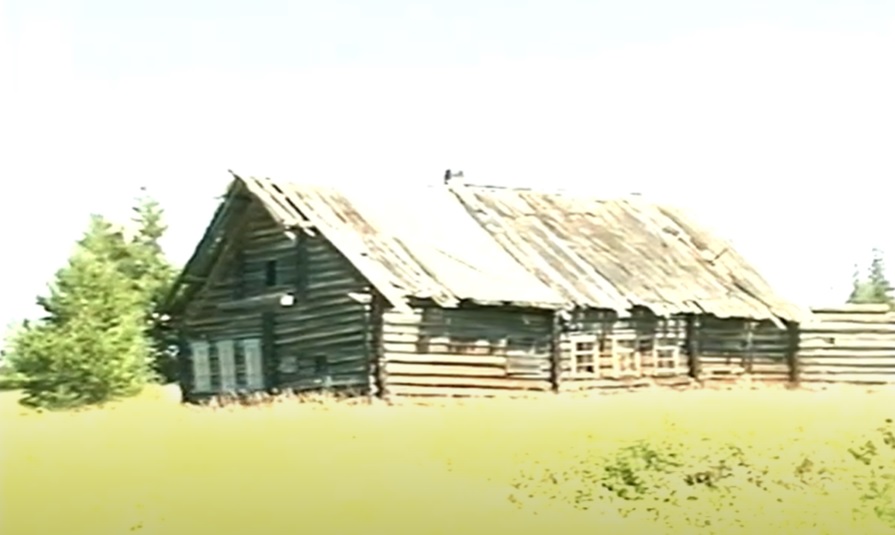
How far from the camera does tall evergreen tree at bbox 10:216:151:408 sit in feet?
16.8

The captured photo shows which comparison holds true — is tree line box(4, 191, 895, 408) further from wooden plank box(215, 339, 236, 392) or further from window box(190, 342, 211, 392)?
wooden plank box(215, 339, 236, 392)

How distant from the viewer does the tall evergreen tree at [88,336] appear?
16.8 feet

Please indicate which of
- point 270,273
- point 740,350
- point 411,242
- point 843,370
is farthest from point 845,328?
point 270,273

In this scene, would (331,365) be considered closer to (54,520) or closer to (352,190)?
(352,190)

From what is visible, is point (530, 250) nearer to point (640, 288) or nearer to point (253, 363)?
point (640, 288)

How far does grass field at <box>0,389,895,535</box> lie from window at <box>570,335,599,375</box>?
408mm

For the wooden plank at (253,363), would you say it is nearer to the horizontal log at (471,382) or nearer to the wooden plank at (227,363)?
the wooden plank at (227,363)

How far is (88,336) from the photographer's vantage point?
202 inches

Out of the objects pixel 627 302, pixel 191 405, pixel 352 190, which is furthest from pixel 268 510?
pixel 627 302

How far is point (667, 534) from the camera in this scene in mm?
5207

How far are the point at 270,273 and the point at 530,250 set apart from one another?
37.9 inches

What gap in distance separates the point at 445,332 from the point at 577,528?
0.94m

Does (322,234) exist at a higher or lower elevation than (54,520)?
higher

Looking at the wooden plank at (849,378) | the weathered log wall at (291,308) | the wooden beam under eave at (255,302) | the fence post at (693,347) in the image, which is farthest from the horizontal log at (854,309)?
the wooden beam under eave at (255,302)
